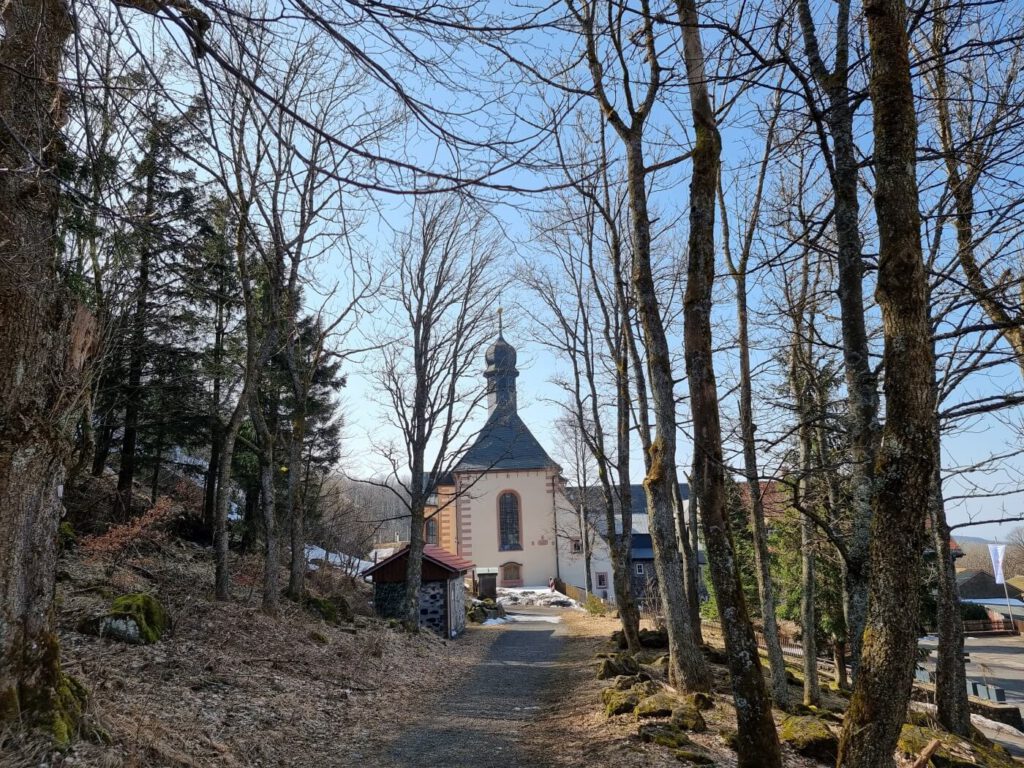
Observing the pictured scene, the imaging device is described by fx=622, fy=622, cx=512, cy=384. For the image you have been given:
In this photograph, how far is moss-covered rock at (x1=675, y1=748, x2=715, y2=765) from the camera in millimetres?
5480

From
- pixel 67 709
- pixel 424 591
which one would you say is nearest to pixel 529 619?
pixel 424 591

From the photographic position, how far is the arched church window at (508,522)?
3838 cm

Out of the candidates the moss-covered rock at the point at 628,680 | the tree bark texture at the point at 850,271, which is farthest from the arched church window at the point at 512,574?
the tree bark texture at the point at 850,271

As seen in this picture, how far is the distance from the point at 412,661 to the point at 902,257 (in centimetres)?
1151

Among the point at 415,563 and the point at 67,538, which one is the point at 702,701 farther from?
the point at 67,538

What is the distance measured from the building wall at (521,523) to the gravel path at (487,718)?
22445 mm

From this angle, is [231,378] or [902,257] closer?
[902,257]

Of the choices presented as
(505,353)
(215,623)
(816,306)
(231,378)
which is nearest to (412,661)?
(215,623)

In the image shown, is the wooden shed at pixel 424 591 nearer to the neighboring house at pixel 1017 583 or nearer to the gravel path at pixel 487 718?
the gravel path at pixel 487 718

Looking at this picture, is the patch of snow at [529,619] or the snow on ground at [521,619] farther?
the patch of snow at [529,619]

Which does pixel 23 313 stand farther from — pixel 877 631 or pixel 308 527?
pixel 308 527

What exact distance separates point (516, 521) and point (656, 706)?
32074 millimetres

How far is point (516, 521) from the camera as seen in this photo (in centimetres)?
3872

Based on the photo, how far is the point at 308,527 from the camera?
21.2 metres
